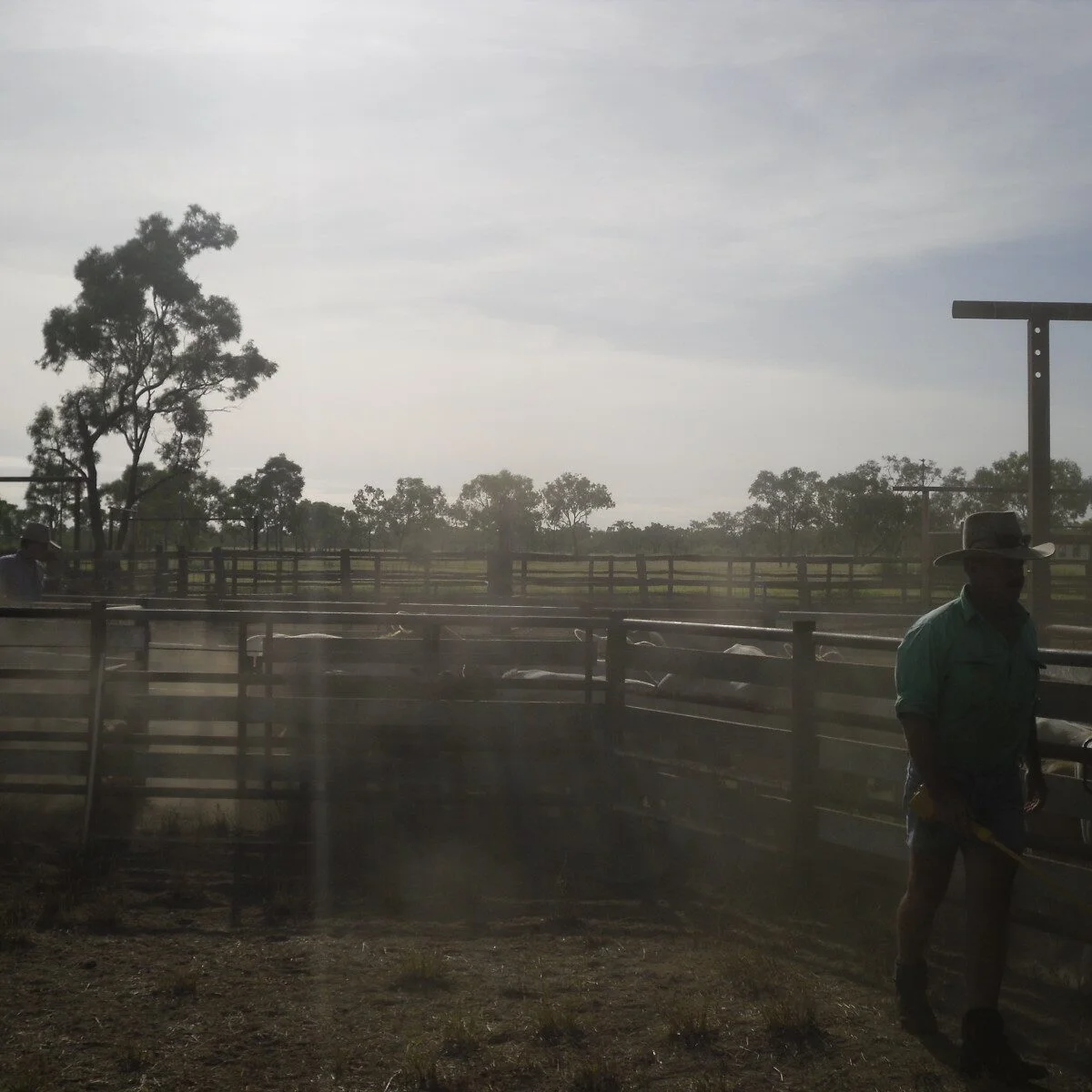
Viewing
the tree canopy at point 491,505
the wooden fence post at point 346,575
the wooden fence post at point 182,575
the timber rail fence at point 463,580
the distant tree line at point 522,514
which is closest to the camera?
the wooden fence post at point 346,575

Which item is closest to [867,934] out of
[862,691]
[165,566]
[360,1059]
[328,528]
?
[862,691]

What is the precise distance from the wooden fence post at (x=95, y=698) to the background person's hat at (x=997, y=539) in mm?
5491

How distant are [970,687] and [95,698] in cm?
566

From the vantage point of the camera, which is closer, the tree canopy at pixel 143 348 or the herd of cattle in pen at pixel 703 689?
the herd of cattle in pen at pixel 703 689

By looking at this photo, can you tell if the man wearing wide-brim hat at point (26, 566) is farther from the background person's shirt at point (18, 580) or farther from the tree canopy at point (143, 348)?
the tree canopy at point (143, 348)

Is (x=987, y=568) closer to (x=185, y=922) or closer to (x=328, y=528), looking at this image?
(x=185, y=922)

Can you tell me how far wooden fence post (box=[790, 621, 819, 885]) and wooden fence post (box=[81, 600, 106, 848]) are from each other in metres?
4.31

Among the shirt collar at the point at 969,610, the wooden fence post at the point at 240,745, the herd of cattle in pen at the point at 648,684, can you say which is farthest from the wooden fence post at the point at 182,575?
the shirt collar at the point at 969,610

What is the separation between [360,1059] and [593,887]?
2.60 meters

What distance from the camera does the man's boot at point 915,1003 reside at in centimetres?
436

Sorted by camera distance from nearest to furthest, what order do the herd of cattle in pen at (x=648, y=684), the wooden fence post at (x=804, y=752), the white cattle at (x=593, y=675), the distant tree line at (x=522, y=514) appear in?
the wooden fence post at (x=804, y=752) < the herd of cattle in pen at (x=648, y=684) < the white cattle at (x=593, y=675) < the distant tree line at (x=522, y=514)

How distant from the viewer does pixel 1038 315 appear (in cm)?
670

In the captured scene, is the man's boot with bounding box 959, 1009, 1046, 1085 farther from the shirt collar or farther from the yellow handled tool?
the shirt collar

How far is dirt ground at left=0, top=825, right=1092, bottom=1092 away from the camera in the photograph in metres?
4.04
